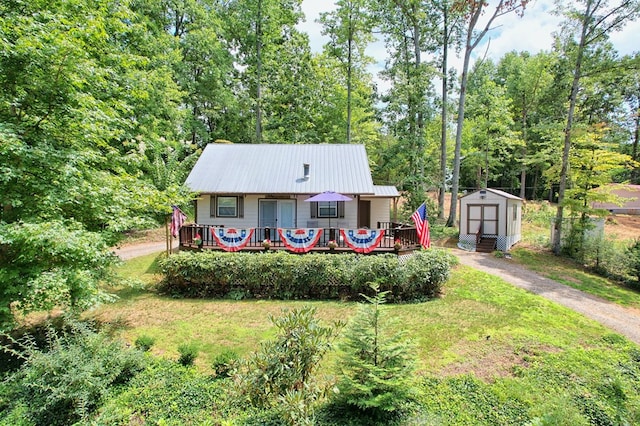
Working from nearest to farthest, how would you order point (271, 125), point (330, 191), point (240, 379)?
1. point (240, 379)
2. point (330, 191)
3. point (271, 125)

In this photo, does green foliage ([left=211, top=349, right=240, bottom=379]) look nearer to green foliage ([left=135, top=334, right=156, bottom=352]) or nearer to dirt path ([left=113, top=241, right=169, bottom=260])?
green foliage ([left=135, top=334, right=156, bottom=352])

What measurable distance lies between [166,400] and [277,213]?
1080 cm

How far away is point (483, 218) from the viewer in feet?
57.8

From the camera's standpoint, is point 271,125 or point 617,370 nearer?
point 617,370

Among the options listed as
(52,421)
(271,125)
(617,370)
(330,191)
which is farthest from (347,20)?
(52,421)

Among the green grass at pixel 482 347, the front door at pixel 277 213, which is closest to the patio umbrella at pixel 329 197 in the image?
the front door at pixel 277 213

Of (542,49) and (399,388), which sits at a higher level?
(542,49)

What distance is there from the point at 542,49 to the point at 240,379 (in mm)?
40345

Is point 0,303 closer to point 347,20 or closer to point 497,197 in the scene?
point 497,197

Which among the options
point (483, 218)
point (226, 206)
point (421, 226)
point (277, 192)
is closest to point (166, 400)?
point (421, 226)

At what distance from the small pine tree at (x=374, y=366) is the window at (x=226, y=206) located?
11433mm

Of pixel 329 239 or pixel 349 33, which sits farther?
pixel 349 33

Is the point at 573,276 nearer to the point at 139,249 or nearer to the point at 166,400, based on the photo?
the point at 166,400

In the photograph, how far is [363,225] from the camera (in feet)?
54.9
